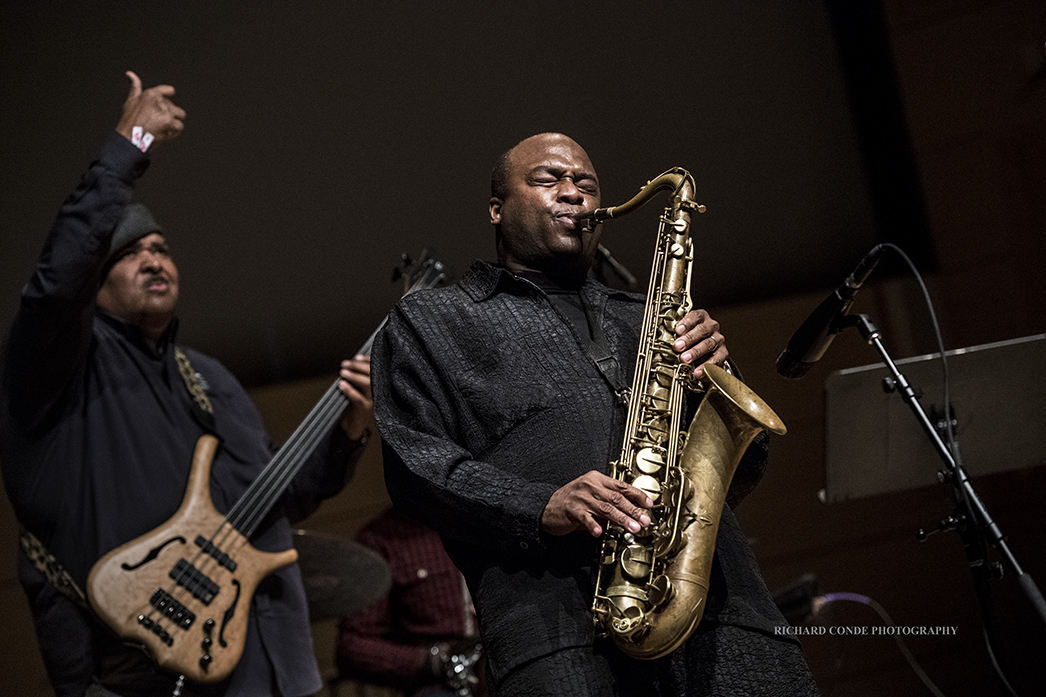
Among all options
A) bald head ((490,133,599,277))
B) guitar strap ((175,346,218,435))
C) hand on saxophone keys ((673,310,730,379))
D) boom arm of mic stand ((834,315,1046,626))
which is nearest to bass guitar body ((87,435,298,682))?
guitar strap ((175,346,218,435))

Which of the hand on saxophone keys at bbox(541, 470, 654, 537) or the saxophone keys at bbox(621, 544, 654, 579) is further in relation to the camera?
the saxophone keys at bbox(621, 544, 654, 579)

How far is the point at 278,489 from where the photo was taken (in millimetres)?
2600

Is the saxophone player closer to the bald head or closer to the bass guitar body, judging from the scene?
the bald head

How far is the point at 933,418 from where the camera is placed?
2.28 m

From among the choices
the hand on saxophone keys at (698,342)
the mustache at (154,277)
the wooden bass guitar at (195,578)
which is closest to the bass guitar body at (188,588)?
the wooden bass guitar at (195,578)

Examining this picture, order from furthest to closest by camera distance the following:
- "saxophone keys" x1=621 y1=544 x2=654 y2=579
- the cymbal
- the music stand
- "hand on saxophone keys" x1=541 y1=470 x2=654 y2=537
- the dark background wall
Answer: the dark background wall, the cymbal, the music stand, "saxophone keys" x1=621 y1=544 x2=654 y2=579, "hand on saxophone keys" x1=541 y1=470 x2=654 y2=537

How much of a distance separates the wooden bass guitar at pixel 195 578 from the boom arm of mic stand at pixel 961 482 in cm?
156

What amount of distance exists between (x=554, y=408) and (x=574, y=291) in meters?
0.34

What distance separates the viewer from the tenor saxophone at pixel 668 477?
1385mm

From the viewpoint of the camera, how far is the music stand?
226cm

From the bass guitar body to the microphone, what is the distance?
1.44 m

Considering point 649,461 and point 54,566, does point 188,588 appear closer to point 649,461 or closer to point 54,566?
point 54,566

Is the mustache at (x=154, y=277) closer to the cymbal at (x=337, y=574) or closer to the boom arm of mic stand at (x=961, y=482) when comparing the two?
the cymbal at (x=337, y=574)

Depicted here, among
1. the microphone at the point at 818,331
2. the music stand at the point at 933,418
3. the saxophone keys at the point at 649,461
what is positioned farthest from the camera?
the music stand at the point at 933,418
